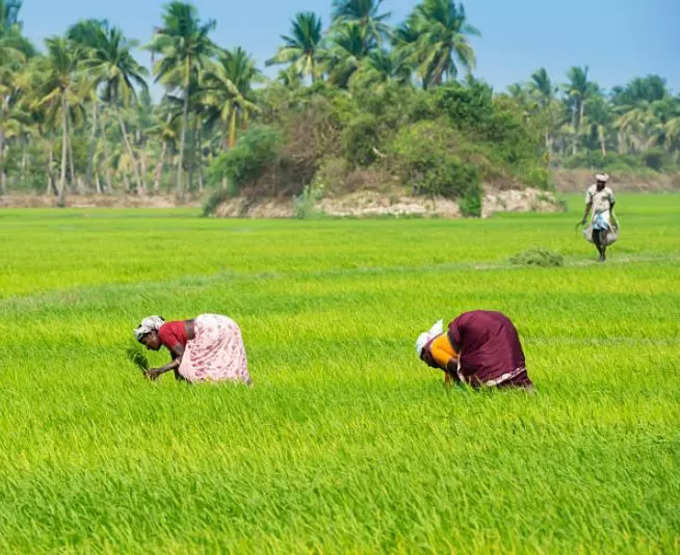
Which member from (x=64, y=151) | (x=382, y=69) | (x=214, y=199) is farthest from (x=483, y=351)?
(x=64, y=151)

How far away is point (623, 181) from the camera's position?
92812 mm

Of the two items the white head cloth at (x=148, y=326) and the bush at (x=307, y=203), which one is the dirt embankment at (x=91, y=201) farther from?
the white head cloth at (x=148, y=326)

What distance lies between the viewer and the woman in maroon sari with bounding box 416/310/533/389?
265 inches

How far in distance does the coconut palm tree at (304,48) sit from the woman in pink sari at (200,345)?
5945 centimetres

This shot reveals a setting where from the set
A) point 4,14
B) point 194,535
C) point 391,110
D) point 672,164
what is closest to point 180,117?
point 4,14

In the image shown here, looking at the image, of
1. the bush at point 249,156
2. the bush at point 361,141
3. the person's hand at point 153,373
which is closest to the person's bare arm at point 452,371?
the person's hand at point 153,373

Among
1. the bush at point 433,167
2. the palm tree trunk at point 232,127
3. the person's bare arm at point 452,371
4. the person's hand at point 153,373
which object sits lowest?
the person's hand at point 153,373

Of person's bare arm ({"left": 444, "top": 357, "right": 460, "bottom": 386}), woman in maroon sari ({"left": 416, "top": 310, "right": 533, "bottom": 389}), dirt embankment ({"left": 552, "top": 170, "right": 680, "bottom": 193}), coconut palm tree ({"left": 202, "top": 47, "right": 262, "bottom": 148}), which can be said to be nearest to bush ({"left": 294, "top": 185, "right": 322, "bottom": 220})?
coconut palm tree ({"left": 202, "top": 47, "right": 262, "bottom": 148})

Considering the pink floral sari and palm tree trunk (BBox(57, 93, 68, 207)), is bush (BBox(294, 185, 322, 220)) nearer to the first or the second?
palm tree trunk (BBox(57, 93, 68, 207))

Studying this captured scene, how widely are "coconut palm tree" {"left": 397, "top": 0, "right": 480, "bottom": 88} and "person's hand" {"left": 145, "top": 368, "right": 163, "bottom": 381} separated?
57727 millimetres

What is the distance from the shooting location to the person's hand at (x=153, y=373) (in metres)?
7.55

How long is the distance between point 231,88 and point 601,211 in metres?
46.1

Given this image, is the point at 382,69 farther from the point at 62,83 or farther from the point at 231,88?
the point at 62,83

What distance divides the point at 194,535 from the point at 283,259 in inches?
669
